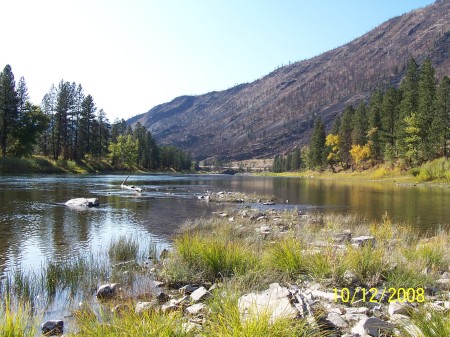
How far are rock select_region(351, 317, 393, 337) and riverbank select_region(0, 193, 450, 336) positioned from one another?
2cm

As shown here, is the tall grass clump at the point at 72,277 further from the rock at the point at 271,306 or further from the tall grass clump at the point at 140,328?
the rock at the point at 271,306

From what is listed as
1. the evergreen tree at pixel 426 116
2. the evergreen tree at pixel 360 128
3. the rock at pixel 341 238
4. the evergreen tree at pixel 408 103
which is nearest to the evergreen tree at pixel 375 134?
the evergreen tree at pixel 360 128

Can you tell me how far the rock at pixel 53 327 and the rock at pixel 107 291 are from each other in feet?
5.43

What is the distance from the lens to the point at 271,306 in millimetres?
5152

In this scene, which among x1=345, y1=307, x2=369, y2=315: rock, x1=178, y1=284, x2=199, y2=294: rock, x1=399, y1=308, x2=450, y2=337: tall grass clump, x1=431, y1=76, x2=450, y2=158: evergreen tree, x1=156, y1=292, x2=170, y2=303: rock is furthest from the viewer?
x1=431, y1=76, x2=450, y2=158: evergreen tree

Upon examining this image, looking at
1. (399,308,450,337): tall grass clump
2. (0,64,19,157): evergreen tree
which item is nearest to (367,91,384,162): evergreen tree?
(0,64,19,157): evergreen tree

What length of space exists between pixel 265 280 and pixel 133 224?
13360 mm

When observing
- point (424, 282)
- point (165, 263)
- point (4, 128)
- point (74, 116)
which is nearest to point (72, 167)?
point (4, 128)

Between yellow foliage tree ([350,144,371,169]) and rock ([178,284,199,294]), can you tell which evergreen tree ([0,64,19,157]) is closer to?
rock ([178,284,199,294])

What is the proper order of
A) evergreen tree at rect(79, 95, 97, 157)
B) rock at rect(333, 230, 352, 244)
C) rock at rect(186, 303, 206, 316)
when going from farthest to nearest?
1. evergreen tree at rect(79, 95, 97, 157)
2. rock at rect(333, 230, 352, 244)
3. rock at rect(186, 303, 206, 316)

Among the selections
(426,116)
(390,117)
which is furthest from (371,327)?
(390,117)

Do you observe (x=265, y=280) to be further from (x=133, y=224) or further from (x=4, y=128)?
(x=4, y=128)

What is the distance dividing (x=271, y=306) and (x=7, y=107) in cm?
7813

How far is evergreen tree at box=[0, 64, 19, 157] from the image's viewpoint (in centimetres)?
6862
